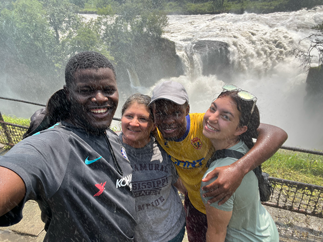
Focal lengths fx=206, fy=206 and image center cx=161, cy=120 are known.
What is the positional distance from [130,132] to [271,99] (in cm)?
2137

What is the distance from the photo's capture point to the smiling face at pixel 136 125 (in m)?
1.58

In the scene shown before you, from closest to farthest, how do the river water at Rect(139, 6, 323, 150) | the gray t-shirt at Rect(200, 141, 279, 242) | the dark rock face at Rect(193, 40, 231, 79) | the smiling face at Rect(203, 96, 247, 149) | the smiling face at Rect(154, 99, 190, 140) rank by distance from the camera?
the gray t-shirt at Rect(200, 141, 279, 242), the smiling face at Rect(203, 96, 247, 149), the smiling face at Rect(154, 99, 190, 140), the river water at Rect(139, 6, 323, 150), the dark rock face at Rect(193, 40, 231, 79)

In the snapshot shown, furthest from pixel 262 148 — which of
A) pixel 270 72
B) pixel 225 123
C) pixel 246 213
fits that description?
pixel 270 72

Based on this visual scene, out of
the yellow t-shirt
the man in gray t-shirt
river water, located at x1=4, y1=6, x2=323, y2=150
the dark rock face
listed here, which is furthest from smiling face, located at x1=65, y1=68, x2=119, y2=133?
the dark rock face

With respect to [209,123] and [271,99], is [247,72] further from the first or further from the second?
[209,123]

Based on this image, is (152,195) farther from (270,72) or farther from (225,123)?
(270,72)

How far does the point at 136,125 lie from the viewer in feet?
5.14

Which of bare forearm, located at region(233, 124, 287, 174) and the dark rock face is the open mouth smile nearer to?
bare forearm, located at region(233, 124, 287, 174)

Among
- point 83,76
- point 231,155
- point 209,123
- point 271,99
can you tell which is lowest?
point 271,99

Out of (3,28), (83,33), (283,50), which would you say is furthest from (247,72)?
(3,28)

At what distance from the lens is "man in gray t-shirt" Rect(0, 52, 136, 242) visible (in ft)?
2.71

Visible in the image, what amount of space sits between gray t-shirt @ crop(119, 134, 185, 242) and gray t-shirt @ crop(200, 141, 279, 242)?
385mm

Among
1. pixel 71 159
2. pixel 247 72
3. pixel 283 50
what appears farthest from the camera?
pixel 247 72

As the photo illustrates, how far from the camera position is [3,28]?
22953 mm
